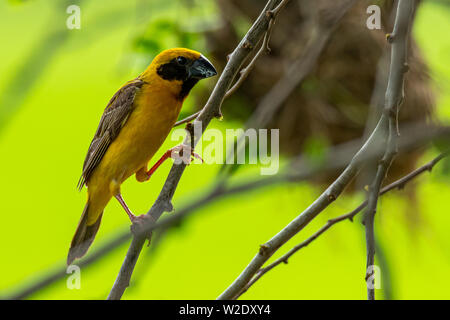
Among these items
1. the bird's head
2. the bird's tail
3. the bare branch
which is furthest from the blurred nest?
the bare branch

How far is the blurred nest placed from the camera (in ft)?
7.36

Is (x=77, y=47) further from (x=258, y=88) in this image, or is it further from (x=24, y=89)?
(x=258, y=88)

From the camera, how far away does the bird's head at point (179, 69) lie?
1571 millimetres

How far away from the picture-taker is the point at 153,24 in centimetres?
168

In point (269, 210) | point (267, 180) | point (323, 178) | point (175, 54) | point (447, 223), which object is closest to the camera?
point (267, 180)

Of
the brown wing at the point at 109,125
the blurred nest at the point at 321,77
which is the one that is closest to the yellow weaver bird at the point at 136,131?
the brown wing at the point at 109,125

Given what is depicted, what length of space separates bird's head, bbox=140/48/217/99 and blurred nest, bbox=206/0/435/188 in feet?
1.92

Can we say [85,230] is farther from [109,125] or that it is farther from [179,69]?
[179,69]

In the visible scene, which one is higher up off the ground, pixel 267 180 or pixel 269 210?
pixel 269 210

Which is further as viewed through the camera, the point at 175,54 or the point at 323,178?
the point at 323,178

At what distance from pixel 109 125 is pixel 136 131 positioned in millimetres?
118
